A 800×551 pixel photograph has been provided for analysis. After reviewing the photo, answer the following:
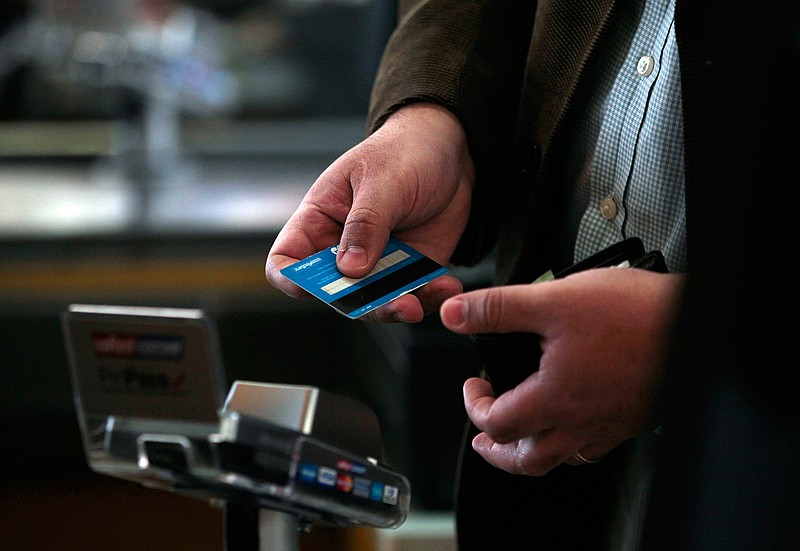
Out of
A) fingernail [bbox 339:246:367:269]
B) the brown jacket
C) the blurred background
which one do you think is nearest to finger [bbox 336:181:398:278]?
fingernail [bbox 339:246:367:269]

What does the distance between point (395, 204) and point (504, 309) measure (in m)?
0.26

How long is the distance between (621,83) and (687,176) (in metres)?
0.16

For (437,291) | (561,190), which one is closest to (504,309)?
(437,291)

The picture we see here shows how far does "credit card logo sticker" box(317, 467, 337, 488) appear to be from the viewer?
52cm

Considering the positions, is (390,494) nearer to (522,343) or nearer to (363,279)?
(522,343)

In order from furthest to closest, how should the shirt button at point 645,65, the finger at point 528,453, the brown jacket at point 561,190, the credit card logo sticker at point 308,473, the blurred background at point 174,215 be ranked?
the blurred background at point 174,215 < the shirt button at point 645,65 < the finger at point 528,453 < the credit card logo sticker at point 308,473 < the brown jacket at point 561,190

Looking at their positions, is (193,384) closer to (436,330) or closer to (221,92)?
(436,330)

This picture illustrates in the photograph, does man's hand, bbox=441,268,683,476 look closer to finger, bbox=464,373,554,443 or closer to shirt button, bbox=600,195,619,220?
finger, bbox=464,373,554,443

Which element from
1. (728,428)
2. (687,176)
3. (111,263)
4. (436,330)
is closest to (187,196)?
(111,263)

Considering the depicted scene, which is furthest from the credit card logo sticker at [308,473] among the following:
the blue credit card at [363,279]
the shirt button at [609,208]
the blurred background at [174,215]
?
the blurred background at [174,215]

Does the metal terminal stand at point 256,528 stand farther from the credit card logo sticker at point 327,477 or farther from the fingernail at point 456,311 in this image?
the fingernail at point 456,311

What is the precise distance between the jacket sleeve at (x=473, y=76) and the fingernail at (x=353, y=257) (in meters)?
0.19

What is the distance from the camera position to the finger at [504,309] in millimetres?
591

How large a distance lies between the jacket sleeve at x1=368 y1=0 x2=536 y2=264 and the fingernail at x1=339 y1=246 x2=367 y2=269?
19cm
